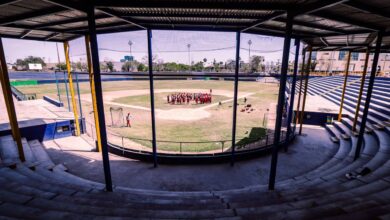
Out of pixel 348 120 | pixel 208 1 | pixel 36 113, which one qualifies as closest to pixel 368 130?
pixel 348 120

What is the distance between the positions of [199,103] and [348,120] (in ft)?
56.2

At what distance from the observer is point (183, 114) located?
71.3 ft

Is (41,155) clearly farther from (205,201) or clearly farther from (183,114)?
(183,114)

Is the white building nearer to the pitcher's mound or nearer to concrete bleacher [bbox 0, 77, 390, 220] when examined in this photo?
the pitcher's mound

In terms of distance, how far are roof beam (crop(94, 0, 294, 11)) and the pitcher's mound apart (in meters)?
14.9

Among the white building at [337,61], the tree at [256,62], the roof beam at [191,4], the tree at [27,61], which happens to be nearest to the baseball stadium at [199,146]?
the roof beam at [191,4]

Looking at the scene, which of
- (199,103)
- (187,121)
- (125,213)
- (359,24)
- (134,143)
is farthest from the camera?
(199,103)

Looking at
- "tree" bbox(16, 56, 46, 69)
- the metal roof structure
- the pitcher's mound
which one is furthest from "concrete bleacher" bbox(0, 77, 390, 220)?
"tree" bbox(16, 56, 46, 69)

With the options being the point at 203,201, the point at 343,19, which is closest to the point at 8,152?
the point at 203,201

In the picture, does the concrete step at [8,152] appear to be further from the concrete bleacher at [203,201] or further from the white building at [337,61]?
the white building at [337,61]

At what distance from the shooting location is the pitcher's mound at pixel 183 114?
66.3 feet

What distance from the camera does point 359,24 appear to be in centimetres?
700

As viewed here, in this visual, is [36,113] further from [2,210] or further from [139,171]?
[2,210]

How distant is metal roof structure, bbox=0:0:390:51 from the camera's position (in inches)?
210
